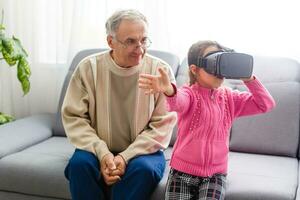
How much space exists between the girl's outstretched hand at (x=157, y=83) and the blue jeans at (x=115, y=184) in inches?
15.7

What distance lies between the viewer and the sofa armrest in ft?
7.21

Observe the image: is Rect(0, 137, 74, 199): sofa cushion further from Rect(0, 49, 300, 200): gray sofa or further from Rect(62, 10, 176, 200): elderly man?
Rect(62, 10, 176, 200): elderly man

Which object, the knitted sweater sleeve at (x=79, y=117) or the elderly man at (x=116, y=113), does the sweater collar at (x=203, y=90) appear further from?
the knitted sweater sleeve at (x=79, y=117)

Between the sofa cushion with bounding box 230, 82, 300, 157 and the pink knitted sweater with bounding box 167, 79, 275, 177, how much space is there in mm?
551

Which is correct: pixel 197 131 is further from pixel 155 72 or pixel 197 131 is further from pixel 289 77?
pixel 289 77

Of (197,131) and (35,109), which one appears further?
(35,109)

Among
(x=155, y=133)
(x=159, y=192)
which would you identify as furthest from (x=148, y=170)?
(x=155, y=133)

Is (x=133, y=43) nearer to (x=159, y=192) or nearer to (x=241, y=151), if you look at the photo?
(x=159, y=192)

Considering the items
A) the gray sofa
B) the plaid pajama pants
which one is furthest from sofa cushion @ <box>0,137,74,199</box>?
the plaid pajama pants

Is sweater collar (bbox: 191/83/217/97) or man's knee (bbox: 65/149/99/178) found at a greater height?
sweater collar (bbox: 191/83/217/97)

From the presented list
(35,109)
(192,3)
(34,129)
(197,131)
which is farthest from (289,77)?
(35,109)

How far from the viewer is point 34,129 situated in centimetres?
246

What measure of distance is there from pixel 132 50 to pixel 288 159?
91 centimetres

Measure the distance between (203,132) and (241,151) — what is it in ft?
2.22
